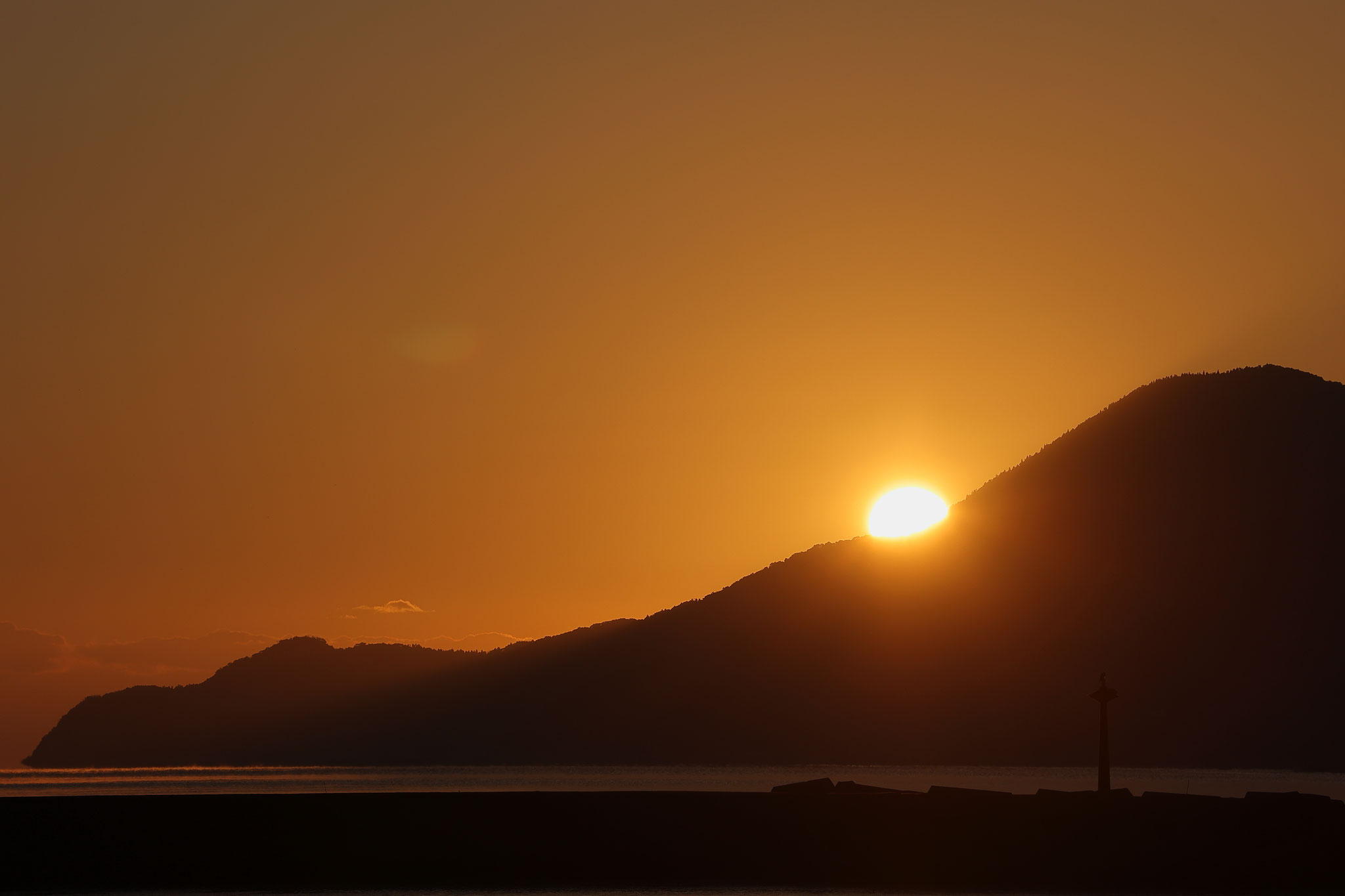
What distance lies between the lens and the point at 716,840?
51031 mm

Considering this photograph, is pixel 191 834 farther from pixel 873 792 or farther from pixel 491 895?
pixel 873 792

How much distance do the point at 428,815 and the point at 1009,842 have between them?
18.7 m

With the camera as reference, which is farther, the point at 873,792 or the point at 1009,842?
the point at 873,792

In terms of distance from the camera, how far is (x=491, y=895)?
48.9 m

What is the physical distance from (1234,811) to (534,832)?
22.5m

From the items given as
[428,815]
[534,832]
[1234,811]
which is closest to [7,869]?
[428,815]

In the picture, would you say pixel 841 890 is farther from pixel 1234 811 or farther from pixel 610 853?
pixel 1234 811

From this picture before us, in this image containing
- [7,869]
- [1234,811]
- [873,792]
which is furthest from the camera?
[873,792]

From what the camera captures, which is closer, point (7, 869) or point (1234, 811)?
point (7, 869)

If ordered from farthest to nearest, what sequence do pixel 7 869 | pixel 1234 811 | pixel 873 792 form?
pixel 873 792 < pixel 1234 811 < pixel 7 869

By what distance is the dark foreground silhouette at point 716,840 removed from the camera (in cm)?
4919

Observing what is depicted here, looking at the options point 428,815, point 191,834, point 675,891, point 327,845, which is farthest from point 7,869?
point 675,891

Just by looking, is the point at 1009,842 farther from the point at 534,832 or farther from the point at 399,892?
the point at 399,892

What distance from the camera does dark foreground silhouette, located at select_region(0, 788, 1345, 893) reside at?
49.2 meters
